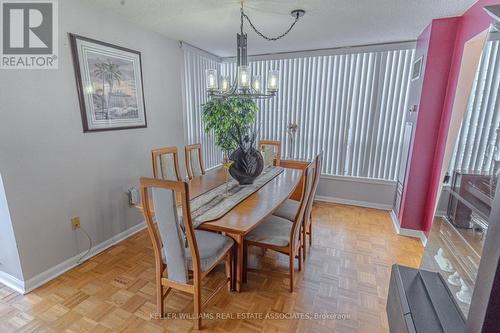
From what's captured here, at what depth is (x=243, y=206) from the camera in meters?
1.91

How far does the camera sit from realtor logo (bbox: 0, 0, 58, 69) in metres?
1.78

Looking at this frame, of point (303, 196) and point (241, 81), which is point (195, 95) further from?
point (303, 196)

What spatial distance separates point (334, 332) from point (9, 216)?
2439 millimetres

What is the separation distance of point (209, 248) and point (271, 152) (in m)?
1.93

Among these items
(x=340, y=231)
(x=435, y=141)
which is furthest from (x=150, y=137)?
(x=435, y=141)

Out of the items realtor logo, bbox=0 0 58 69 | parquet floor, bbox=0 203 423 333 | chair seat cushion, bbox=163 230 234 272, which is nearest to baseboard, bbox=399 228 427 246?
parquet floor, bbox=0 203 423 333

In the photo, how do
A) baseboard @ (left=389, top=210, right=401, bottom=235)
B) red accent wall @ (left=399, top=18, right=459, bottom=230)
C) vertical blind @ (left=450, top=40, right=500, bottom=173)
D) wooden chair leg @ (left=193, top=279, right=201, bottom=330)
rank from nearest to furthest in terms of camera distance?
vertical blind @ (left=450, top=40, right=500, bottom=173) → wooden chair leg @ (left=193, top=279, right=201, bottom=330) → red accent wall @ (left=399, top=18, right=459, bottom=230) → baseboard @ (left=389, top=210, right=401, bottom=235)

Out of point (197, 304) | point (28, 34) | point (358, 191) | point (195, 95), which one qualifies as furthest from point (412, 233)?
point (28, 34)

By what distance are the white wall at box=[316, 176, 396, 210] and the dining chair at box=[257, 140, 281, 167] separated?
1.04 metres

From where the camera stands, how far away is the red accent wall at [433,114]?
2.44 meters

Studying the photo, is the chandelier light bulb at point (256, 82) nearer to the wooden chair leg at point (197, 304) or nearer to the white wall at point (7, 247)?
the wooden chair leg at point (197, 304)

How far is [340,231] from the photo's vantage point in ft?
9.96

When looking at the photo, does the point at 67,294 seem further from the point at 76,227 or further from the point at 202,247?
the point at 202,247

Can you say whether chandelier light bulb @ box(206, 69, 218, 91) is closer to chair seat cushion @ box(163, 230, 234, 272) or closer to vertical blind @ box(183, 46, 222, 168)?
chair seat cushion @ box(163, 230, 234, 272)
